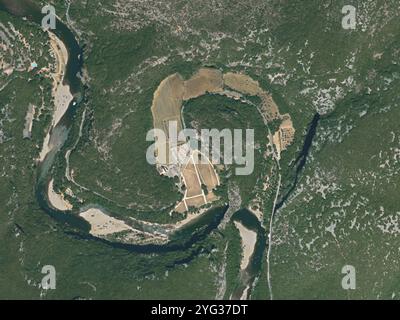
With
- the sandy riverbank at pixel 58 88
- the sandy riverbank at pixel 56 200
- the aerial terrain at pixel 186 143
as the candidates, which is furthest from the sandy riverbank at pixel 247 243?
the sandy riverbank at pixel 58 88

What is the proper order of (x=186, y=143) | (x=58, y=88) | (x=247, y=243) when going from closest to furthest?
1. (x=186, y=143)
2. (x=247, y=243)
3. (x=58, y=88)

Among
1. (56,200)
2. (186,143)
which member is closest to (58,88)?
(56,200)

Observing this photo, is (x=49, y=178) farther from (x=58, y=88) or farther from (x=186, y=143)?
(x=186, y=143)

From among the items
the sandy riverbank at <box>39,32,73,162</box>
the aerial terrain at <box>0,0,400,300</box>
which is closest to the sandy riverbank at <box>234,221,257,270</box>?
the aerial terrain at <box>0,0,400,300</box>

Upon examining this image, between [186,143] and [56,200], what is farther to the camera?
[56,200]

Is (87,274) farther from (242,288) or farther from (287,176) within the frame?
(287,176)

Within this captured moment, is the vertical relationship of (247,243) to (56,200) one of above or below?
below

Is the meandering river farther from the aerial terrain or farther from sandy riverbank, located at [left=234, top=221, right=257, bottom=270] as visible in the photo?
sandy riverbank, located at [left=234, top=221, right=257, bottom=270]

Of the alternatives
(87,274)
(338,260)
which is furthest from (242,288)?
(87,274)
